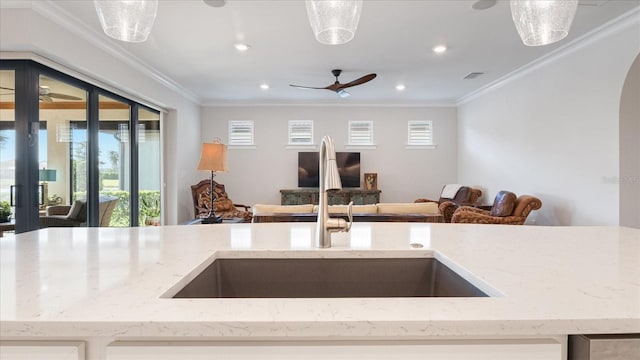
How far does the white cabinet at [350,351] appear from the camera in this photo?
0.62 m

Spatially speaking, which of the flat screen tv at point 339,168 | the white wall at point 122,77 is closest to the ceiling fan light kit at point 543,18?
the white wall at point 122,77

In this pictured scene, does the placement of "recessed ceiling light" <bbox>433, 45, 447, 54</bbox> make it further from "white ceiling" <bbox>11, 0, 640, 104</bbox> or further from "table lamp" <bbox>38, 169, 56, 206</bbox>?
"table lamp" <bbox>38, 169, 56, 206</bbox>

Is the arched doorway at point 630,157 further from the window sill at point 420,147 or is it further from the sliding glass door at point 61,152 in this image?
the sliding glass door at point 61,152

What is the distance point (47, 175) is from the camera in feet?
11.8

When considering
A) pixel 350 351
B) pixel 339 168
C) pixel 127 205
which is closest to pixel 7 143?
pixel 127 205

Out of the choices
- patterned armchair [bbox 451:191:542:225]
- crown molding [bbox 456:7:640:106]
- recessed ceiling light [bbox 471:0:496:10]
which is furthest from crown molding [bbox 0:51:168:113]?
crown molding [bbox 456:7:640:106]

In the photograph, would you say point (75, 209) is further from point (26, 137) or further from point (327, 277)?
point (327, 277)

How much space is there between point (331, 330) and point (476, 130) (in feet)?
23.3

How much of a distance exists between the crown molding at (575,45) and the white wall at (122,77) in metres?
5.43

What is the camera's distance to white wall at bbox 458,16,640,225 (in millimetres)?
3742

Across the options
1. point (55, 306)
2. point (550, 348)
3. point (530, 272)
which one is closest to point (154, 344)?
point (55, 306)

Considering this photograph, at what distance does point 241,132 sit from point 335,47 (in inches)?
158

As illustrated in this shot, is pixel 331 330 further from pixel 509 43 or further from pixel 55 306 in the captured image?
pixel 509 43

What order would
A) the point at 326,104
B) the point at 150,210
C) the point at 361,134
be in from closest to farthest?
the point at 150,210
the point at 326,104
the point at 361,134
